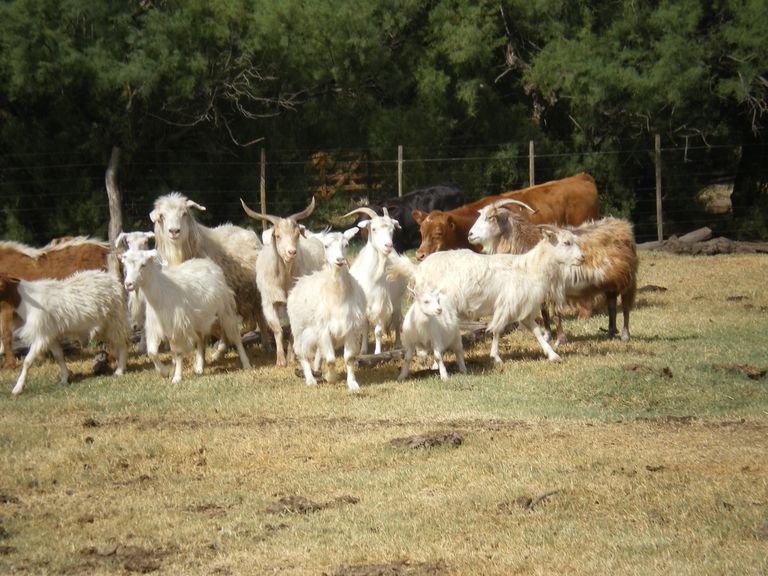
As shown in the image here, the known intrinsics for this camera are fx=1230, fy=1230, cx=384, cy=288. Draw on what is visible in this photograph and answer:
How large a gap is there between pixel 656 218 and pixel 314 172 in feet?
22.8

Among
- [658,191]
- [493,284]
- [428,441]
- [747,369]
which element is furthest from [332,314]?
[658,191]

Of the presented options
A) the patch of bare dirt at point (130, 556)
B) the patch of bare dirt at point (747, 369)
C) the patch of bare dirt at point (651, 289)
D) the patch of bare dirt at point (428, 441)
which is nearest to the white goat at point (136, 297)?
the patch of bare dirt at point (428, 441)

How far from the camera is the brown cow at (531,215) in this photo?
15.2 meters

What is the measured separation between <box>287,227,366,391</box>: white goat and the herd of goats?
0.5 inches

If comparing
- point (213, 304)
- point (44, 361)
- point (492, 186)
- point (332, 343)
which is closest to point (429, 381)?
point (332, 343)

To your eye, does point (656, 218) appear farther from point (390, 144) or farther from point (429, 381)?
point (429, 381)

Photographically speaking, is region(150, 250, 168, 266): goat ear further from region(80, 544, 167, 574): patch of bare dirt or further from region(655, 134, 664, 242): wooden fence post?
region(655, 134, 664, 242): wooden fence post

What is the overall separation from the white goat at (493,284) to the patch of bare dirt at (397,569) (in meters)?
5.57

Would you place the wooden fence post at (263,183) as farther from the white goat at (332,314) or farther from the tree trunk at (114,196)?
the white goat at (332,314)

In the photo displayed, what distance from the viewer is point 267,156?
2255 centimetres

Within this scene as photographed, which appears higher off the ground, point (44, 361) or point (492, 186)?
point (492, 186)

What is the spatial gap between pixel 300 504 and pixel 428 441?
147 cm

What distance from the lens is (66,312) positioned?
1164 centimetres

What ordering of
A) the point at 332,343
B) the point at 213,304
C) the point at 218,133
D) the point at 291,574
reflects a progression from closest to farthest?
the point at 291,574 < the point at 332,343 < the point at 213,304 < the point at 218,133
